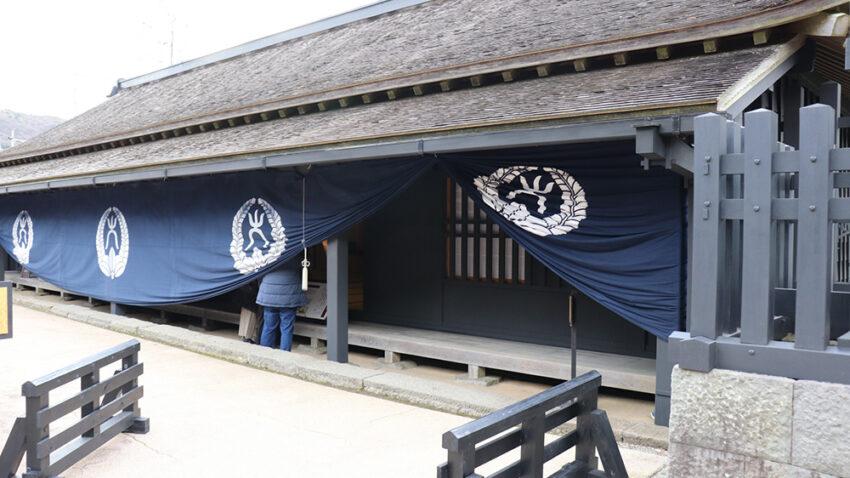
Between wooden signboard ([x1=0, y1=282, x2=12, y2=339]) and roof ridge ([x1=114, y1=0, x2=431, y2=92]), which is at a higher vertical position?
roof ridge ([x1=114, y1=0, x2=431, y2=92])

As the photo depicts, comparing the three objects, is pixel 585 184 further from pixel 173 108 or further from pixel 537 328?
pixel 173 108

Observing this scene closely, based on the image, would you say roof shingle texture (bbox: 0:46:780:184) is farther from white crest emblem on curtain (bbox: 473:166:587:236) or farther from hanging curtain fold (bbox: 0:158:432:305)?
white crest emblem on curtain (bbox: 473:166:587:236)

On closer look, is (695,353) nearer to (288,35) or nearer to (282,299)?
(282,299)

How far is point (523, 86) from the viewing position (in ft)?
22.1

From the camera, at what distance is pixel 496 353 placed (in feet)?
24.2

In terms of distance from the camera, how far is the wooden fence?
9.59 ft

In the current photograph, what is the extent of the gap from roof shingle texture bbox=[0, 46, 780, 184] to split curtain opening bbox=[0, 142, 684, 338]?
42 cm

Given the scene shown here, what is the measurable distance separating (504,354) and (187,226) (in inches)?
213

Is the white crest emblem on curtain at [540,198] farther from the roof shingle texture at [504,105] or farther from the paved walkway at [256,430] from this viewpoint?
the paved walkway at [256,430]

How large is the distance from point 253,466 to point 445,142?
3.12 metres

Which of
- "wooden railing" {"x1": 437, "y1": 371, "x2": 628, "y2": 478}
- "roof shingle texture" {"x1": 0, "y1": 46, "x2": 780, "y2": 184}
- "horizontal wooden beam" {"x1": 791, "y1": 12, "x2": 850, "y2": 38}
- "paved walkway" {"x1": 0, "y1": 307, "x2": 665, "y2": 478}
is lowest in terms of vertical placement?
"paved walkway" {"x1": 0, "y1": 307, "x2": 665, "y2": 478}

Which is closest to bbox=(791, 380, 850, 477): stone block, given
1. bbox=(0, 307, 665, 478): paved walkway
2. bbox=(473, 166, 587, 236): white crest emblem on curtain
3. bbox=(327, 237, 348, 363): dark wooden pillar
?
bbox=(0, 307, 665, 478): paved walkway

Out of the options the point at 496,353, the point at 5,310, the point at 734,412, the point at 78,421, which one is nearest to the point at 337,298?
the point at 496,353

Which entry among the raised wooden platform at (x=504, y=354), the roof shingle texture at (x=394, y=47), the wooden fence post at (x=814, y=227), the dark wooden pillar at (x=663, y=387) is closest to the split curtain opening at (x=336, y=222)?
the dark wooden pillar at (x=663, y=387)
